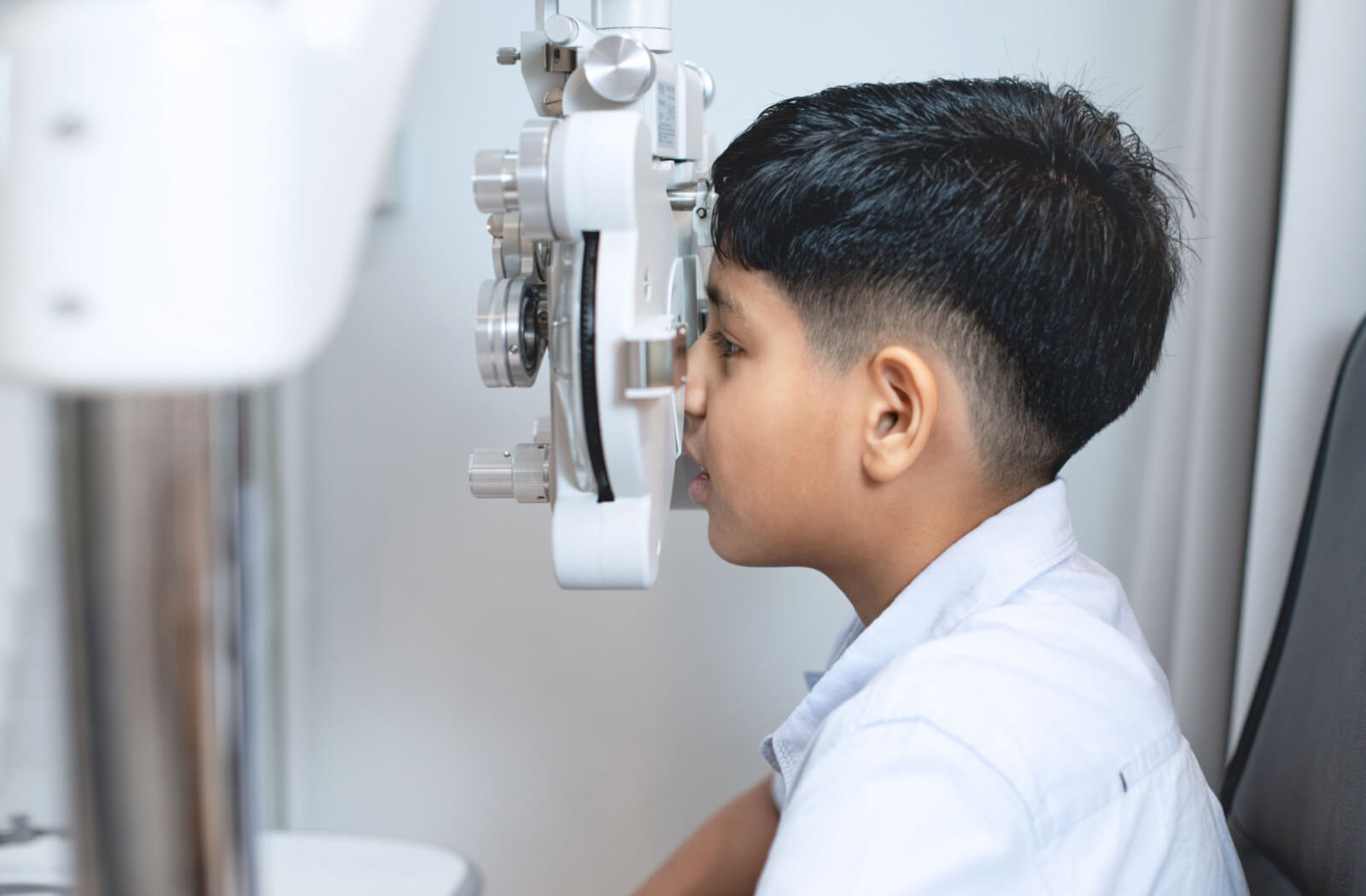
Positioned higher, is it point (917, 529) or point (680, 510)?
point (917, 529)

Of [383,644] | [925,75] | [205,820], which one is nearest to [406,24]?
[205,820]

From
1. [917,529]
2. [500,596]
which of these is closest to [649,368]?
[917,529]

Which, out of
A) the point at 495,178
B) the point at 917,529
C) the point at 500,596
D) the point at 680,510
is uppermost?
the point at 495,178

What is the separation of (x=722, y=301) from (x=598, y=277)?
8.3 inches

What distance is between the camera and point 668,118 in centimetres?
63

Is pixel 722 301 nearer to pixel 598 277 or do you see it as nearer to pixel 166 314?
pixel 598 277

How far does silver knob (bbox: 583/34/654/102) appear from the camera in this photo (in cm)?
56

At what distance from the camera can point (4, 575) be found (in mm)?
216

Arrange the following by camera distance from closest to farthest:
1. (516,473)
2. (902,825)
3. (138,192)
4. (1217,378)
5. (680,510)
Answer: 1. (138,192)
2. (902,825)
3. (516,473)
4. (1217,378)
5. (680,510)

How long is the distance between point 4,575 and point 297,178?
100mm

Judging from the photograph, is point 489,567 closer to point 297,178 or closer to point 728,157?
point 728,157

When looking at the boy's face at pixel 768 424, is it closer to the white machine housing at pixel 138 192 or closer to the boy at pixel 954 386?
the boy at pixel 954 386

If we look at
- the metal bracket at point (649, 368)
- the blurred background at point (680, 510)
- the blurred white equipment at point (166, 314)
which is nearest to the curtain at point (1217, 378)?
the blurred background at point (680, 510)

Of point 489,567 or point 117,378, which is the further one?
point 489,567
